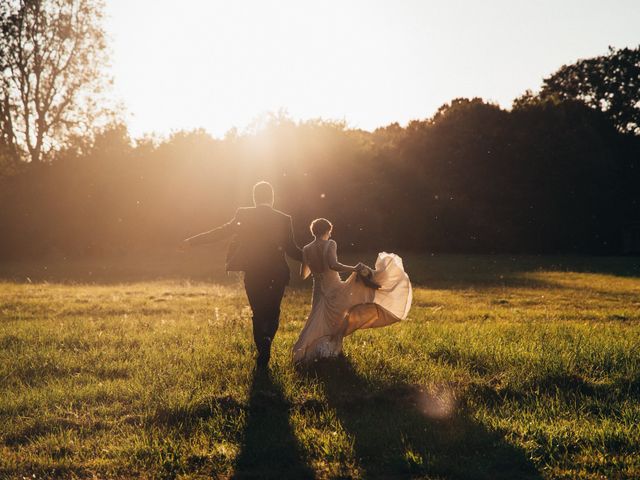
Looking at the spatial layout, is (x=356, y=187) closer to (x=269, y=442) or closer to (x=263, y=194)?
(x=263, y=194)

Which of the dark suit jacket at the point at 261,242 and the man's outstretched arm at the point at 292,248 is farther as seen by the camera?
the man's outstretched arm at the point at 292,248

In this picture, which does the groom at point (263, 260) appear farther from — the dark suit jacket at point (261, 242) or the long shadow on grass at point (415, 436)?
the long shadow on grass at point (415, 436)

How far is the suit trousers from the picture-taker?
8.49 meters

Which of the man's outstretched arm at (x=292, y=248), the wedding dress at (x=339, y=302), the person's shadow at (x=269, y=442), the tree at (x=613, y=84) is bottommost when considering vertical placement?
the person's shadow at (x=269, y=442)

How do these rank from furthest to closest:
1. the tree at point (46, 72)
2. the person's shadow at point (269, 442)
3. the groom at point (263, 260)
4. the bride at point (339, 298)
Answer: the tree at point (46, 72) < the bride at point (339, 298) < the groom at point (263, 260) < the person's shadow at point (269, 442)

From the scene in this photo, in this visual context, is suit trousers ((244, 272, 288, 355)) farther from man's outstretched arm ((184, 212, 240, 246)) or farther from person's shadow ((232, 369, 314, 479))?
person's shadow ((232, 369, 314, 479))

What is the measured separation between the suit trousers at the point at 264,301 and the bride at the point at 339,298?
0.47m

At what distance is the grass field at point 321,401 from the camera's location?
17.7 feet

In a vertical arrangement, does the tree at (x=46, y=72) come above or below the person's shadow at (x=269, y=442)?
above

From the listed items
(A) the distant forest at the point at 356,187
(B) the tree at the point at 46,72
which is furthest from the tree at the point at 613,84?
(B) the tree at the point at 46,72

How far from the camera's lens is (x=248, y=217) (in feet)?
28.3

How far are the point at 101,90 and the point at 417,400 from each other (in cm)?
4312

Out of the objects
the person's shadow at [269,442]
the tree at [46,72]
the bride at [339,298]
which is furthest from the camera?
the tree at [46,72]

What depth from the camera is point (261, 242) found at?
28.1 ft
